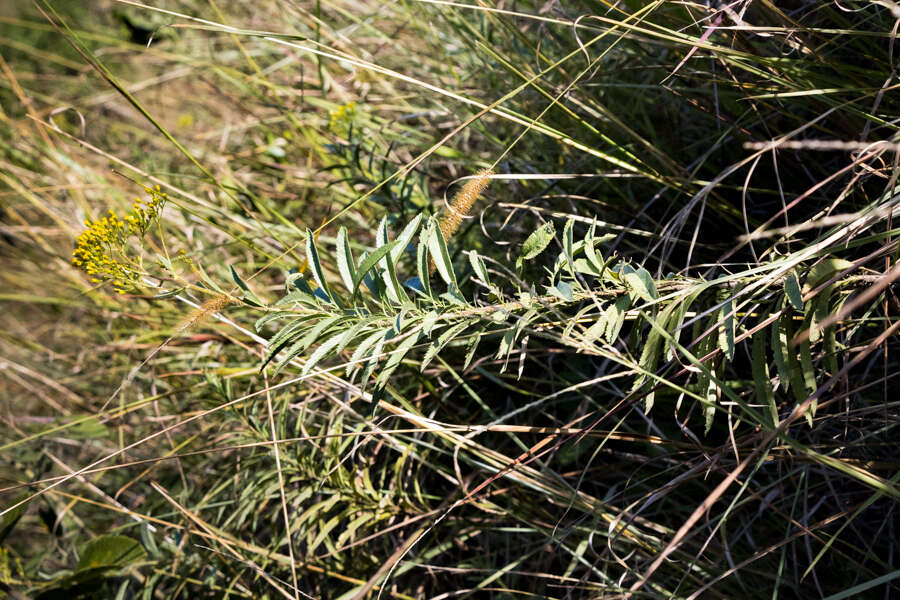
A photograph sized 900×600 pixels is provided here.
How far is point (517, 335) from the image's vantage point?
2.16 feet

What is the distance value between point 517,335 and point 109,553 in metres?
0.83

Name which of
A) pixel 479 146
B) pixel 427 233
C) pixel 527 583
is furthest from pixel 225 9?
pixel 527 583

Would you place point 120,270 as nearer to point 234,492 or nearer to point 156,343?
point 234,492

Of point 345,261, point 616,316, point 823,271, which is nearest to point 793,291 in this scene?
point 823,271

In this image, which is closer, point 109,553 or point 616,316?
point 616,316

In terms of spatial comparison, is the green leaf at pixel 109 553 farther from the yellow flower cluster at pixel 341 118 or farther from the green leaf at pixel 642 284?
the green leaf at pixel 642 284

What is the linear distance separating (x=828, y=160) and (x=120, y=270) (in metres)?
0.98

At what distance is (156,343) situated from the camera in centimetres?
137

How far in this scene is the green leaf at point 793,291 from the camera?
0.62m

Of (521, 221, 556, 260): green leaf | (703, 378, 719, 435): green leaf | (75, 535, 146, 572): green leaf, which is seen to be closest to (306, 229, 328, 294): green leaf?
(521, 221, 556, 260): green leaf

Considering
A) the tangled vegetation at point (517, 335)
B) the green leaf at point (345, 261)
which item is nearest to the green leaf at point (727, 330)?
the tangled vegetation at point (517, 335)

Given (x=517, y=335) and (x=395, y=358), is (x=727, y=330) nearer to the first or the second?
(x=517, y=335)

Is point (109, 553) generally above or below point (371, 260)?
below

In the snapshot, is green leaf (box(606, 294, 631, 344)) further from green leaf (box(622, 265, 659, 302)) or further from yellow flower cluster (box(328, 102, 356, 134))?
yellow flower cluster (box(328, 102, 356, 134))
